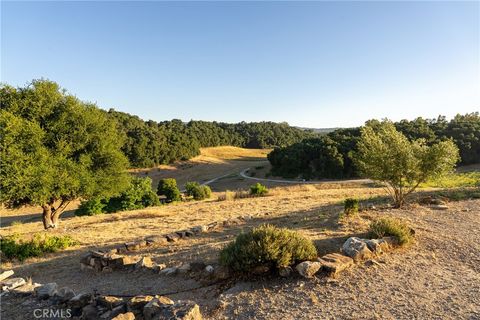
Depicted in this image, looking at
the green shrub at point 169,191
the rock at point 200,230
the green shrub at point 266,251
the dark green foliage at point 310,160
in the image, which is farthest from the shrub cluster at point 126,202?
the dark green foliage at point 310,160

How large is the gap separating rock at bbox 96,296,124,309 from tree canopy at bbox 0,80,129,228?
35.2 ft

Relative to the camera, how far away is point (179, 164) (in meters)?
76.4

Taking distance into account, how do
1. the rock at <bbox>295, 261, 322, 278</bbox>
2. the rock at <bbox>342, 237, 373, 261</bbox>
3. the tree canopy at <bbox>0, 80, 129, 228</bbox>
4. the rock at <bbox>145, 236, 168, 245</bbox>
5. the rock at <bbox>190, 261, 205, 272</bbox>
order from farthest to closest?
the tree canopy at <bbox>0, 80, 129, 228</bbox> → the rock at <bbox>145, 236, 168, 245</bbox> → the rock at <bbox>190, 261, 205, 272</bbox> → the rock at <bbox>342, 237, 373, 261</bbox> → the rock at <bbox>295, 261, 322, 278</bbox>

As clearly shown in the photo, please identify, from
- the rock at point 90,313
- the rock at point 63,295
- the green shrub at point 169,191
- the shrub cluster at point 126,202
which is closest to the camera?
the rock at point 90,313

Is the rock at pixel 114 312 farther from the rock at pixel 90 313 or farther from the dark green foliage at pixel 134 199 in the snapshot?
the dark green foliage at pixel 134 199

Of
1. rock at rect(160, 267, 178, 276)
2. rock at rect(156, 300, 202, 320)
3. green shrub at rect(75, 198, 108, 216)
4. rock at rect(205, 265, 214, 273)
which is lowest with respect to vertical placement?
green shrub at rect(75, 198, 108, 216)

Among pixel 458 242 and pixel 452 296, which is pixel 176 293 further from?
pixel 458 242

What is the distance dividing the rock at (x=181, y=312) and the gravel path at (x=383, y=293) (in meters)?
0.56

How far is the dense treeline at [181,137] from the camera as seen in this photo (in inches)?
2800

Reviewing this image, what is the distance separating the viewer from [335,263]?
691cm

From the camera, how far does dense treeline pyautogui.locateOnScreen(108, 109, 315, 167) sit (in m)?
71.1

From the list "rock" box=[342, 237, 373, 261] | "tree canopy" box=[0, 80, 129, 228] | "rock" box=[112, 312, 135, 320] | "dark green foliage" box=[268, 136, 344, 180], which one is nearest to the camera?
"rock" box=[112, 312, 135, 320]

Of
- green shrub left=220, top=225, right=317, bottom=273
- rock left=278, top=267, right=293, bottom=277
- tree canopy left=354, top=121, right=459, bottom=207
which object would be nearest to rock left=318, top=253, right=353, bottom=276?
green shrub left=220, top=225, right=317, bottom=273

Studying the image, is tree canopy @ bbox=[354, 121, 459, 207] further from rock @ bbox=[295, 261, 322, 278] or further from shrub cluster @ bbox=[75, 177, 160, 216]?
shrub cluster @ bbox=[75, 177, 160, 216]
